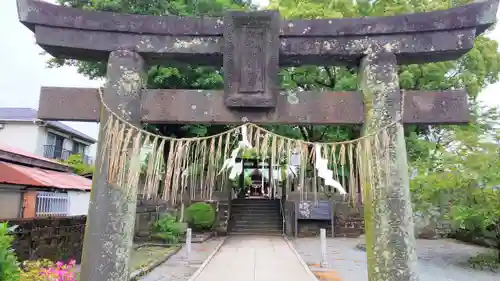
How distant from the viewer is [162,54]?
4133 millimetres

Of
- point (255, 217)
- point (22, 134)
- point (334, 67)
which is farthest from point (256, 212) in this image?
point (22, 134)

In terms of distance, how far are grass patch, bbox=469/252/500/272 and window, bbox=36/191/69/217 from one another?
44.9ft

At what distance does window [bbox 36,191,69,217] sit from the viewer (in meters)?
12.1

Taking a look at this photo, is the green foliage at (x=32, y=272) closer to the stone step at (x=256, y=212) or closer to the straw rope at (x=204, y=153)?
the straw rope at (x=204, y=153)

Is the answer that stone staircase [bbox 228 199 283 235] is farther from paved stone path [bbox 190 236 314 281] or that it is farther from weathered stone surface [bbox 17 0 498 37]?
weathered stone surface [bbox 17 0 498 37]

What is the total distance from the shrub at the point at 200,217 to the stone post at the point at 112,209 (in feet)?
43.8

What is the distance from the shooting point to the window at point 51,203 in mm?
12086

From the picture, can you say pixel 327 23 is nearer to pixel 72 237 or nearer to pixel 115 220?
pixel 115 220

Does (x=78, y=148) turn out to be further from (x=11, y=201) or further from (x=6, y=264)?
(x=6, y=264)

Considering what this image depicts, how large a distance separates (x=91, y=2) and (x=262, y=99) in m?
12.3

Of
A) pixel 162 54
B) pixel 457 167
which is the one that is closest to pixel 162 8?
pixel 162 54

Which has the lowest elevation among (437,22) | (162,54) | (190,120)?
(190,120)

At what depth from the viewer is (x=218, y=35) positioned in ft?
13.6

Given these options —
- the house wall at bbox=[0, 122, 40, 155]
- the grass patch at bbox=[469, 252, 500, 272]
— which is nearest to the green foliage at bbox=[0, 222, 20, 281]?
the grass patch at bbox=[469, 252, 500, 272]
